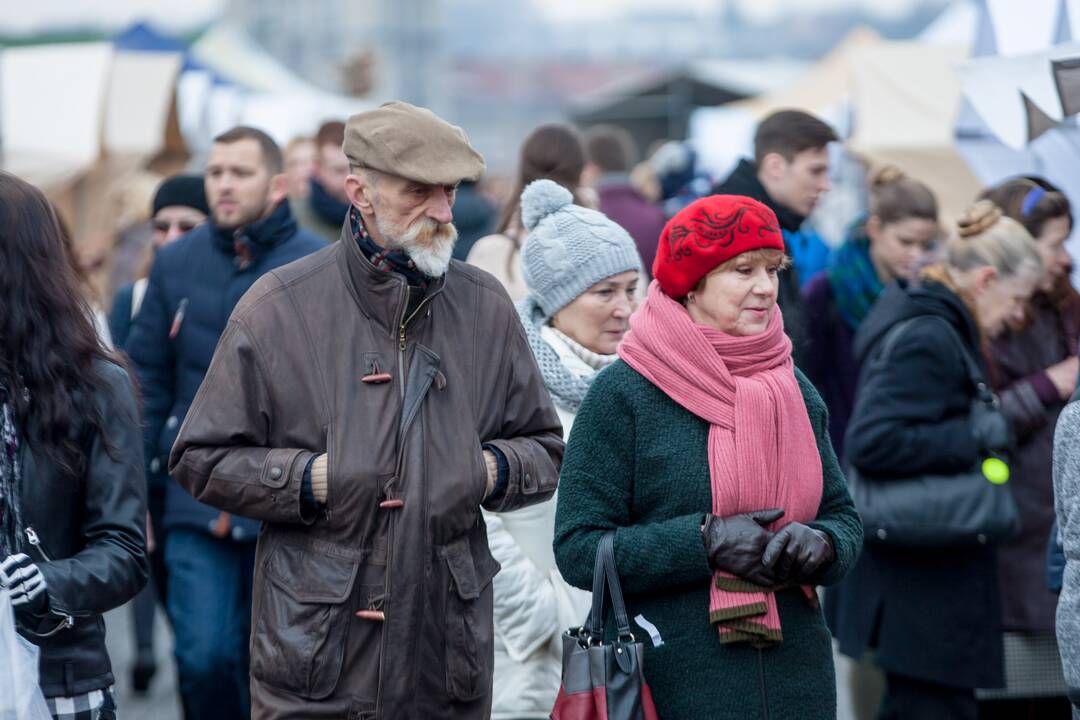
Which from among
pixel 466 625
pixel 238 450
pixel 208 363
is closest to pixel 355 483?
pixel 238 450

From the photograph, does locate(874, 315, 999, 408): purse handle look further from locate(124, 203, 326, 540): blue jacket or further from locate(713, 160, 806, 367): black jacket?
locate(124, 203, 326, 540): blue jacket

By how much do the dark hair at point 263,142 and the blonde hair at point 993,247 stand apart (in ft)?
8.42

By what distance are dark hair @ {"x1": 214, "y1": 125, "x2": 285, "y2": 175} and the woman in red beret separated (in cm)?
267

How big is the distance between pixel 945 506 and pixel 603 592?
205cm

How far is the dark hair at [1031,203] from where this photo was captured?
6.46 m

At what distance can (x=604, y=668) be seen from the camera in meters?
3.73

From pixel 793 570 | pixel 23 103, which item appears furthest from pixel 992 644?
pixel 23 103

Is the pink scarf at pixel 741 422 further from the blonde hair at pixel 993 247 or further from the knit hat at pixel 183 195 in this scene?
the knit hat at pixel 183 195

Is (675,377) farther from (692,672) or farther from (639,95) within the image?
(639,95)

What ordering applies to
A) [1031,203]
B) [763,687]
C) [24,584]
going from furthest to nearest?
[1031,203], [763,687], [24,584]

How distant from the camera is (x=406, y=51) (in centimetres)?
5894

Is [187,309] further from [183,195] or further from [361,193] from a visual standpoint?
[361,193]

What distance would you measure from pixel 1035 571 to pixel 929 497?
0.87m

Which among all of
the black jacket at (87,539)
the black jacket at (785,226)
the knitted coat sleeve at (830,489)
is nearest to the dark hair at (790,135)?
the black jacket at (785,226)
